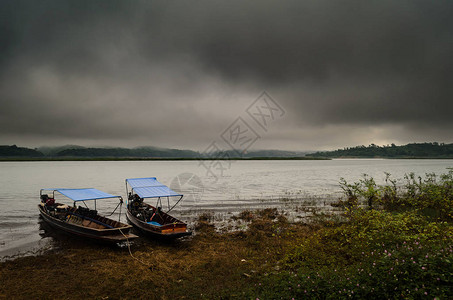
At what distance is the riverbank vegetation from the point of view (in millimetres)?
6906

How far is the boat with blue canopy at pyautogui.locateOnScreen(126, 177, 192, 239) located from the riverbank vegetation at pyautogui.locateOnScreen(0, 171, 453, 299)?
2.84 feet

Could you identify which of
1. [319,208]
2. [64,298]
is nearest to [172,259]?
[64,298]

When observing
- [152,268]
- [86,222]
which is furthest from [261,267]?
[86,222]

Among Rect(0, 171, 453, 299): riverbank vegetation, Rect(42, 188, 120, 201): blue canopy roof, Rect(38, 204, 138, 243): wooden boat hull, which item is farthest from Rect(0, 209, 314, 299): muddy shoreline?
Rect(42, 188, 120, 201): blue canopy roof

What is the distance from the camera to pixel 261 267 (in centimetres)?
1124

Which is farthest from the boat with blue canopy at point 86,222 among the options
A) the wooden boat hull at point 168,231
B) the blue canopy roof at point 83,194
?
the wooden boat hull at point 168,231

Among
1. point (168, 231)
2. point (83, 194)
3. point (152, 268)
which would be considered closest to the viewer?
point (152, 268)

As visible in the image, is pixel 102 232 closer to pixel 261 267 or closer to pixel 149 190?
pixel 149 190

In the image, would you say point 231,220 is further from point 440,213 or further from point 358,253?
point 440,213

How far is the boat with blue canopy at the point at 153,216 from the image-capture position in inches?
643

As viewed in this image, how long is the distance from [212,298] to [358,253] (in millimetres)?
6411

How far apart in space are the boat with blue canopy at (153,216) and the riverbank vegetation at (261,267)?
2.84 ft

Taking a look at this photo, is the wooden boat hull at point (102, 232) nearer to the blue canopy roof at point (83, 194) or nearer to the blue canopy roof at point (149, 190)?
the blue canopy roof at point (83, 194)

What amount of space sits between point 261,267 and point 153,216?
1149 centimetres
